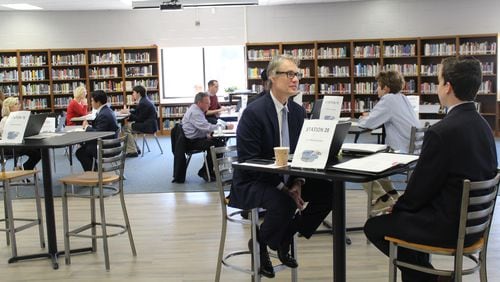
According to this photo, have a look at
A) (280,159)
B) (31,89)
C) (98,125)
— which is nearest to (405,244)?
(280,159)

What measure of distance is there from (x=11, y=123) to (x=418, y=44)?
30.2 feet

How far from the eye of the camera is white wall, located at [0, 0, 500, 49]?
37.9ft

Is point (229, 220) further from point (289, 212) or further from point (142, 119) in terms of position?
point (142, 119)

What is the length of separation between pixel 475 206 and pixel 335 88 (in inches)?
382

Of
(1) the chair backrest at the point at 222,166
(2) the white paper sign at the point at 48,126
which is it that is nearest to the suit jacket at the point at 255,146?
(1) the chair backrest at the point at 222,166

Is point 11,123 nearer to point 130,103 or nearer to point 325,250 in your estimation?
point 325,250

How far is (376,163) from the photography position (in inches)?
90.3

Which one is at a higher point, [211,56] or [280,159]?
[211,56]

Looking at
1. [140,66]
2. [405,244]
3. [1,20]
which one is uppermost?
[1,20]

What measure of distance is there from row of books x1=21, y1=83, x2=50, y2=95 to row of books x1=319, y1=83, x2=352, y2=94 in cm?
629

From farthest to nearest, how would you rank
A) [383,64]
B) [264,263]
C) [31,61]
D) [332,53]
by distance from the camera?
[31,61] → [332,53] → [383,64] → [264,263]

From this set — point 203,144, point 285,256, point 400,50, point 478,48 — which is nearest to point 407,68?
point 400,50

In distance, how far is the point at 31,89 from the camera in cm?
1195

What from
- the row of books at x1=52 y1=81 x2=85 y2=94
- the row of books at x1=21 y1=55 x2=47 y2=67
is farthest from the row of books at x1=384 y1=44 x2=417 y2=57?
the row of books at x1=21 y1=55 x2=47 y2=67
